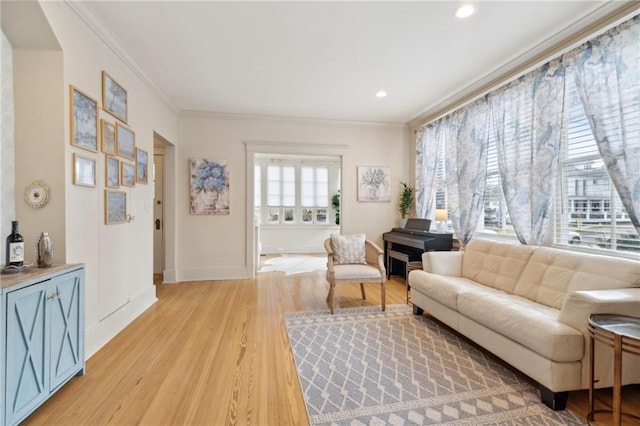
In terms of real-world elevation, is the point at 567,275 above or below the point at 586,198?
below

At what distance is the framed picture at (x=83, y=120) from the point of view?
2.16 metres

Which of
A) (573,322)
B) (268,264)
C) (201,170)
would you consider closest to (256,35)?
(201,170)

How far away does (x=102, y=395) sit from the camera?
6.03 ft

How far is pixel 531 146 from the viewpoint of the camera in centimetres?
289

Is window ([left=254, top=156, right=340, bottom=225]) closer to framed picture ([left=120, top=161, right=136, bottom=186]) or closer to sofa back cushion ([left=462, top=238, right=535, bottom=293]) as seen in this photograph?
framed picture ([left=120, top=161, right=136, bottom=186])

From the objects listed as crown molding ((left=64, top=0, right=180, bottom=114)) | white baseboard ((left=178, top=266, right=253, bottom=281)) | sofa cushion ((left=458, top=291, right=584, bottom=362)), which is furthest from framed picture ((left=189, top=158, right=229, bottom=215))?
sofa cushion ((left=458, top=291, right=584, bottom=362))

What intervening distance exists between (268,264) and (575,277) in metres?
5.15

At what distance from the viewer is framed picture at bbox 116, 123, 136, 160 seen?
2836 mm

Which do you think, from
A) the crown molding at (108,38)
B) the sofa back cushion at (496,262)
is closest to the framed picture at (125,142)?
the crown molding at (108,38)

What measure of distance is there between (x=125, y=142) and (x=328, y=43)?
2.31 meters

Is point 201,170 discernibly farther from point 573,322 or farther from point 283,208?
point 573,322

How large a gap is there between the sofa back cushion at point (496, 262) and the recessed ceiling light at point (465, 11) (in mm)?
2126

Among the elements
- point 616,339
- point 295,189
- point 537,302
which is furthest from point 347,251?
point 295,189

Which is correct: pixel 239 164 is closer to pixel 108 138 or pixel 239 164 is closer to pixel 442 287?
pixel 108 138
